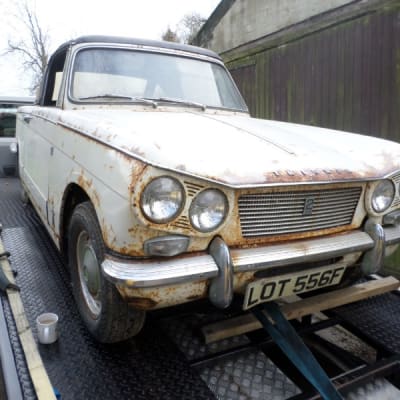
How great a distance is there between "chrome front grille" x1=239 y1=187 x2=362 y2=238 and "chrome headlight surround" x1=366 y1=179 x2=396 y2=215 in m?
0.07

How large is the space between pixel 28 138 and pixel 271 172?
2.89 meters

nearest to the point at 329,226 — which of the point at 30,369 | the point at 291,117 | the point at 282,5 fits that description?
the point at 30,369

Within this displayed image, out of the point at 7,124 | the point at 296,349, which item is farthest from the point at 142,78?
the point at 7,124

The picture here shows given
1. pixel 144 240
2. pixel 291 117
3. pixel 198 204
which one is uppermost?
pixel 291 117

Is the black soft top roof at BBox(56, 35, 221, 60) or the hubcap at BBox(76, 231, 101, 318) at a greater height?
the black soft top roof at BBox(56, 35, 221, 60)

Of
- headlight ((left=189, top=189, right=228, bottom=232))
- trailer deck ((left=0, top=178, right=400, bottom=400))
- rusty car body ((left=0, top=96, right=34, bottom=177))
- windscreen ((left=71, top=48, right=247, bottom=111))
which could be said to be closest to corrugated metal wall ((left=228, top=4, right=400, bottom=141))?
windscreen ((left=71, top=48, right=247, bottom=111))

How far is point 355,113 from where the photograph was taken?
4.58 metres

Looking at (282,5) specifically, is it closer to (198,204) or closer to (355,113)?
(355,113)

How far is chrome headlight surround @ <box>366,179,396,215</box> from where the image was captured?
202 centimetres

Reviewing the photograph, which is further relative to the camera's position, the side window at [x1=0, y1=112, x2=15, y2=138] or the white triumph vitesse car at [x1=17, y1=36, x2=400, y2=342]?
the side window at [x1=0, y1=112, x2=15, y2=138]

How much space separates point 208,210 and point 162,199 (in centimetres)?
20

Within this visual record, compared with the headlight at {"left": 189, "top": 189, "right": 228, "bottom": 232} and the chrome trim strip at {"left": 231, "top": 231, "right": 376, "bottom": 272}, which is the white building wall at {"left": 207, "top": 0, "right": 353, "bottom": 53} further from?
the headlight at {"left": 189, "top": 189, "right": 228, "bottom": 232}

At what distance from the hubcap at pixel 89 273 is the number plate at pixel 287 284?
2.44 ft

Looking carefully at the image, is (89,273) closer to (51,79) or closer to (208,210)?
(208,210)
